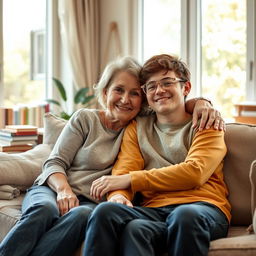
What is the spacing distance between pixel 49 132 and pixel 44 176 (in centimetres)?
43

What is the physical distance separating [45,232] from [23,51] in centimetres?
315

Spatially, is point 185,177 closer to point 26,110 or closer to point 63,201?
point 63,201

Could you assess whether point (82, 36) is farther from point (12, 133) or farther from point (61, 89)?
point (12, 133)

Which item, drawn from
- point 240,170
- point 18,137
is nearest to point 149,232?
point 240,170

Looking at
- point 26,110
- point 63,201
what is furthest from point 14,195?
point 26,110

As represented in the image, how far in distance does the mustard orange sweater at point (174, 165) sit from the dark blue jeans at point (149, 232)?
139 mm

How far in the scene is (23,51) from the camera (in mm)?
4910

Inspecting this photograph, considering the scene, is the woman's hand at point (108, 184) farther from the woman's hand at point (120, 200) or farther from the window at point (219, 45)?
the window at point (219, 45)

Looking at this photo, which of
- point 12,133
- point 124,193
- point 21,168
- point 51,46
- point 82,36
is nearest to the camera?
point 124,193

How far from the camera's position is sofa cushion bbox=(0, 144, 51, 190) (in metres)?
2.52

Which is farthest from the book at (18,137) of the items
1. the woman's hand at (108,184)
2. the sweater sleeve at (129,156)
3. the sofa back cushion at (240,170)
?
the sofa back cushion at (240,170)

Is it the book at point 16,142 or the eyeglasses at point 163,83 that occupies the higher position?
the eyeglasses at point 163,83

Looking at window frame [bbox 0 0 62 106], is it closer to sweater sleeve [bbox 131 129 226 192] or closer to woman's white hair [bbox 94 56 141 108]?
woman's white hair [bbox 94 56 141 108]

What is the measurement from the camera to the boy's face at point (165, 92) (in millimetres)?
2260
